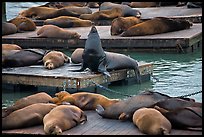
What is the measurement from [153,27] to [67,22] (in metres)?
2.28

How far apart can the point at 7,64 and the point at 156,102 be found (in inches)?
144

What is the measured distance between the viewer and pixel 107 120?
6.33m

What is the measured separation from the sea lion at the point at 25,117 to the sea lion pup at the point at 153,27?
6667 millimetres

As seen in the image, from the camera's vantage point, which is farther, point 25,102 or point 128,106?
point 25,102

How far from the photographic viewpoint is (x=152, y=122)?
5.72m

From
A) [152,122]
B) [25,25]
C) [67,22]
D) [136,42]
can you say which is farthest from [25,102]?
[67,22]

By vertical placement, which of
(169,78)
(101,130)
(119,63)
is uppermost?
(119,63)

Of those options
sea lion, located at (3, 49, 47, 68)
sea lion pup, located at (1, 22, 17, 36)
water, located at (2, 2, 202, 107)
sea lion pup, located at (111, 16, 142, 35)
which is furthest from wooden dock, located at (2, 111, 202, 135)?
sea lion pup, located at (1, 22, 17, 36)

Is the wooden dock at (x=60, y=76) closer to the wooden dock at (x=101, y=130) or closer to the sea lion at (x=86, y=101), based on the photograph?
A: the sea lion at (x=86, y=101)

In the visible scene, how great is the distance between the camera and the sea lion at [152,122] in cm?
566

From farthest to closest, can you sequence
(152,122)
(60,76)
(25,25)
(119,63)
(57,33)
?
1. (25,25)
2. (57,33)
3. (119,63)
4. (60,76)
5. (152,122)

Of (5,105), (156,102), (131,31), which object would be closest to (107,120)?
(156,102)

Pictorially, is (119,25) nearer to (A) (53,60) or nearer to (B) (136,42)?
(B) (136,42)

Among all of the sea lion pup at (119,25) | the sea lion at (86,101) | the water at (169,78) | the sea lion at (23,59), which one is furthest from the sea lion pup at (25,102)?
the sea lion pup at (119,25)
